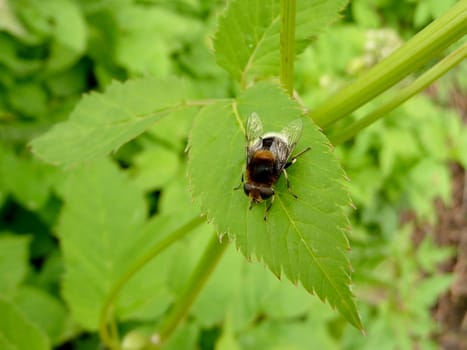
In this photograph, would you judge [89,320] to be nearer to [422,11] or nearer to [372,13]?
[422,11]

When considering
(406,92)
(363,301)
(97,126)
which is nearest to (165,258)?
(97,126)

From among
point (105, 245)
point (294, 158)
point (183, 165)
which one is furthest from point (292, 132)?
point (183, 165)

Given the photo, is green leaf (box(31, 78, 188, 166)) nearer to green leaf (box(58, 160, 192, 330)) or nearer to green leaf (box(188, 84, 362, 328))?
green leaf (box(188, 84, 362, 328))

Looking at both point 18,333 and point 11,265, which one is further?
point 11,265

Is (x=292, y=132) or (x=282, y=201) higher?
(x=292, y=132)

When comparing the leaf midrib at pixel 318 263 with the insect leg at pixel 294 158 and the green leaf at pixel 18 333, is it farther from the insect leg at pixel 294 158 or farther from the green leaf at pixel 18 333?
the green leaf at pixel 18 333

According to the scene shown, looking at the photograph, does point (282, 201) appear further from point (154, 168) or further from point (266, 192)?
point (154, 168)
